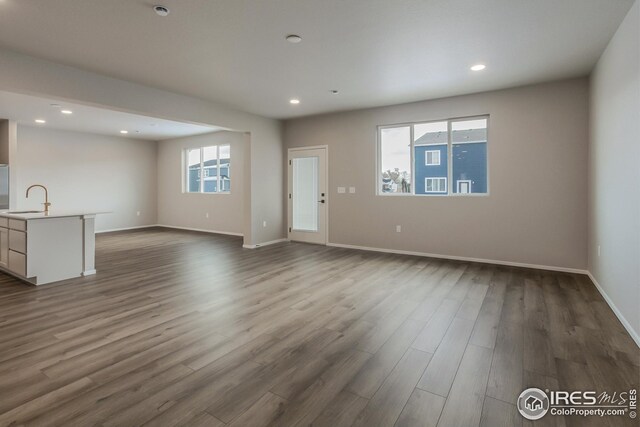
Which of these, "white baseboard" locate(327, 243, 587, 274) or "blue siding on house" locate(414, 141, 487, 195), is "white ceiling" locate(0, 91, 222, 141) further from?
"blue siding on house" locate(414, 141, 487, 195)

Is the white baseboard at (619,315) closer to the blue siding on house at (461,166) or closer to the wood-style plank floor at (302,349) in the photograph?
the wood-style plank floor at (302,349)

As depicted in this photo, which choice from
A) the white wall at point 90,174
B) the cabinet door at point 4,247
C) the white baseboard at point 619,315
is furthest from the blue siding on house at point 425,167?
the white wall at point 90,174

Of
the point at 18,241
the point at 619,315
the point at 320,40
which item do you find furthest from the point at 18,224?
the point at 619,315

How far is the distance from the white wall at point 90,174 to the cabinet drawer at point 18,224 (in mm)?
3411

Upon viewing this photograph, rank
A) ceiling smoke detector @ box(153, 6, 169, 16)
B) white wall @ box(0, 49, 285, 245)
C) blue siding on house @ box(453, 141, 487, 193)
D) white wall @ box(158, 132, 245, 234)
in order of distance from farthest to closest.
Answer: white wall @ box(158, 132, 245, 234) → blue siding on house @ box(453, 141, 487, 193) → white wall @ box(0, 49, 285, 245) → ceiling smoke detector @ box(153, 6, 169, 16)

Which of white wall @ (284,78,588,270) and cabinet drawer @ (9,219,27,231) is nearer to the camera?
cabinet drawer @ (9,219,27,231)

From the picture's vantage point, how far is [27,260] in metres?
4.08

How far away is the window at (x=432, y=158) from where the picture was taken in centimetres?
573

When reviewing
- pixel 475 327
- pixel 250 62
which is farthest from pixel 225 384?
pixel 250 62

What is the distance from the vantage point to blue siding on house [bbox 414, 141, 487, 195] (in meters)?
5.34

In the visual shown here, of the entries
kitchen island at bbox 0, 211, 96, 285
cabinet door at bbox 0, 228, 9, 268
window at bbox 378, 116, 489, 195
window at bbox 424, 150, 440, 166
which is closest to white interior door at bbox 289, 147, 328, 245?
window at bbox 378, 116, 489, 195

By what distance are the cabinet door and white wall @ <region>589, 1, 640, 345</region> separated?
7.11m

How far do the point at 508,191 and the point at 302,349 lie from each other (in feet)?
13.9

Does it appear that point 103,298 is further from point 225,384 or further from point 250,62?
point 250,62
